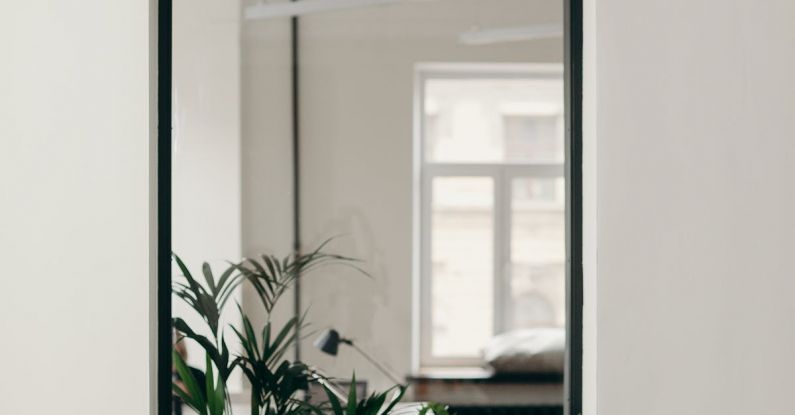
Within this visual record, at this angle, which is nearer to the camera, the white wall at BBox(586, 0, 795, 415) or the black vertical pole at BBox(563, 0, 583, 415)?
the white wall at BBox(586, 0, 795, 415)

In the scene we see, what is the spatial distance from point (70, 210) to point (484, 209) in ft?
2.89

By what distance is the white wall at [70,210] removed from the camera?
65.1 inches

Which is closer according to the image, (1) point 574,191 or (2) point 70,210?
(2) point 70,210

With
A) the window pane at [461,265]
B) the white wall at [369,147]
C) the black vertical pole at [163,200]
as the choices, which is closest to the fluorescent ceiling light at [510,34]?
the white wall at [369,147]

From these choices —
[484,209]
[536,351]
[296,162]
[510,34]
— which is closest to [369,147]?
[296,162]

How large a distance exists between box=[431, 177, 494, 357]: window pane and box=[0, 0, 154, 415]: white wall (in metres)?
0.62

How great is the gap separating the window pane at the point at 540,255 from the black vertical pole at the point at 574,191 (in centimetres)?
2

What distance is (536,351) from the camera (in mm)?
1789

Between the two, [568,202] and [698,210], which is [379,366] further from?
[698,210]

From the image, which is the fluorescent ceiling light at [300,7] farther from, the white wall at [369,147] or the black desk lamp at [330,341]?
the black desk lamp at [330,341]

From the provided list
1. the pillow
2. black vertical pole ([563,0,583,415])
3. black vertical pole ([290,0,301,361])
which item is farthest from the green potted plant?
black vertical pole ([563,0,583,415])

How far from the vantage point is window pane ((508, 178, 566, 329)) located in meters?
1.78

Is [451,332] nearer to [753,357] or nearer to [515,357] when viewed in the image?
[515,357]

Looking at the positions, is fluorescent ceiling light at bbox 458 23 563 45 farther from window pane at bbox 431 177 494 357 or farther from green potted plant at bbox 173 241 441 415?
green potted plant at bbox 173 241 441 415
